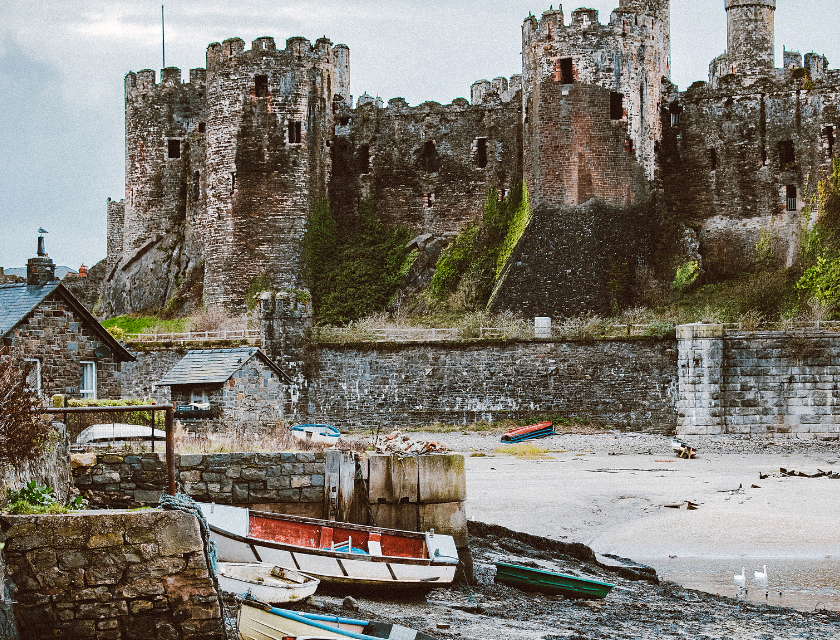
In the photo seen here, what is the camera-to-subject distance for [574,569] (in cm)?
1570

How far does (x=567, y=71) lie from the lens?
3566 cm

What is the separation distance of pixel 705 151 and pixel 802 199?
10.5 ft

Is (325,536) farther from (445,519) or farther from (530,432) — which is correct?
(530,432)

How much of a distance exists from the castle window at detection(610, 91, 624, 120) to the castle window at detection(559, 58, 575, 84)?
4.23 ft

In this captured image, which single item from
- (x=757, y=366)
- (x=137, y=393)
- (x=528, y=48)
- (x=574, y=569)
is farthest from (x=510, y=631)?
(x=528, y=48)

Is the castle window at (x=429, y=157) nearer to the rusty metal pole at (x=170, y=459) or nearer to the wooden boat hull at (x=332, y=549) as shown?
the wooden boat hull at (x=332, y=549)

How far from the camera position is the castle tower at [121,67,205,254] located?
4209cm

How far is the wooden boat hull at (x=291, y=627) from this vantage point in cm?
1001

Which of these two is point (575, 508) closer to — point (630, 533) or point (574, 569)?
point (630, 533)

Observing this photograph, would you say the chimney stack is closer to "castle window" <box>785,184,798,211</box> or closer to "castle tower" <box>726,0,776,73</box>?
"castle window" <box>785,184,798,211</box>

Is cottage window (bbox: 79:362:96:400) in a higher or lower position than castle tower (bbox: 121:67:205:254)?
Answer: lower

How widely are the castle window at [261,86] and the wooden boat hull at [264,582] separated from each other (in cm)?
2779

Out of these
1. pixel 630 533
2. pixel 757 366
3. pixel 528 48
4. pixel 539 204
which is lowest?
pixel 630 533

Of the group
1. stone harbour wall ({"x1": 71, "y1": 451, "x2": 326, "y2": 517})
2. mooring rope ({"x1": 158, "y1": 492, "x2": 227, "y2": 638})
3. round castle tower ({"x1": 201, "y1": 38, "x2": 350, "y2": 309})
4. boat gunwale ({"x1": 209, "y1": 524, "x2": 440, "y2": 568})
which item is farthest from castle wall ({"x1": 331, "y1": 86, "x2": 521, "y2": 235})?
mooring rope ({"x1": 158, "y1": 492, "x2": 227, "y2": 638})
